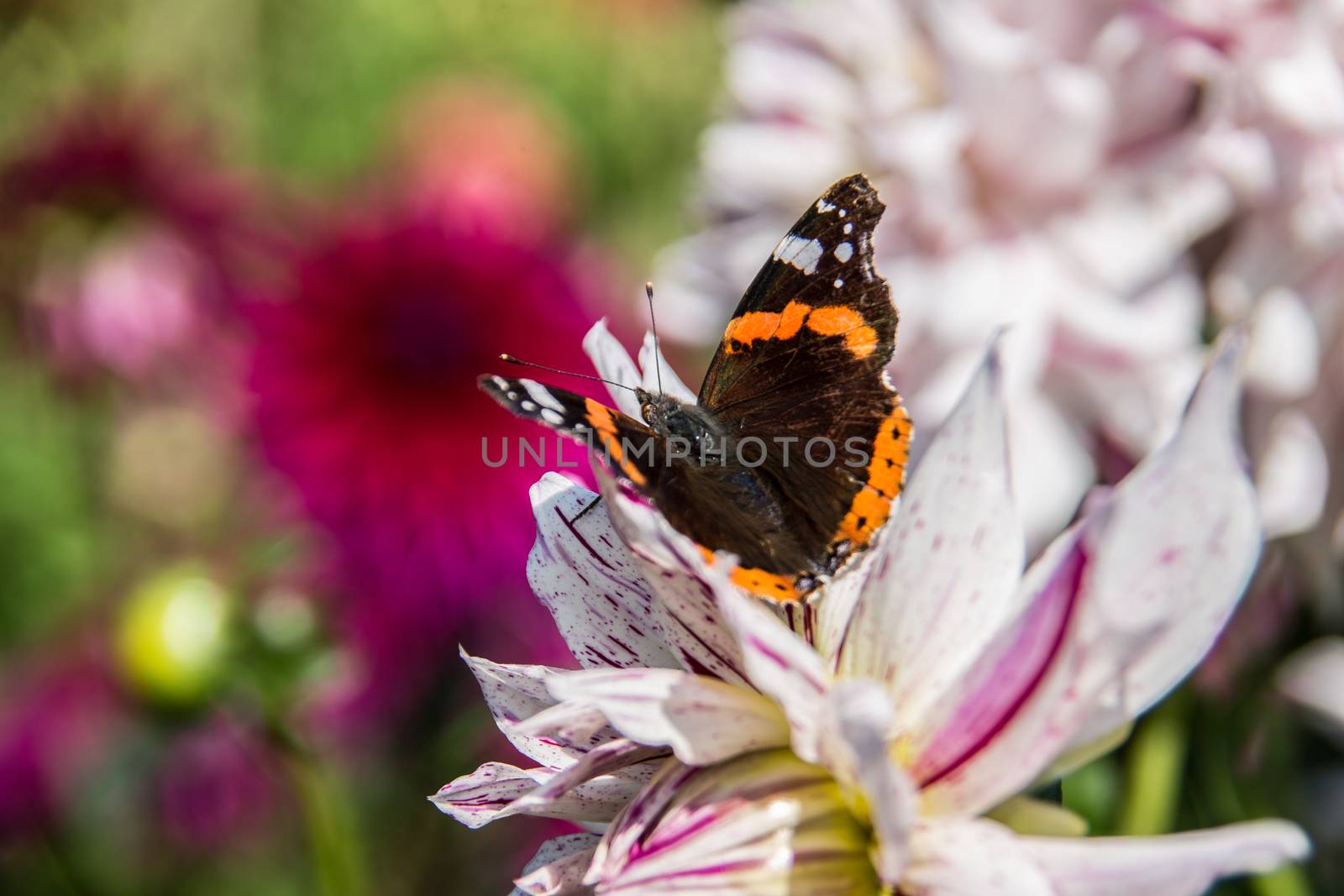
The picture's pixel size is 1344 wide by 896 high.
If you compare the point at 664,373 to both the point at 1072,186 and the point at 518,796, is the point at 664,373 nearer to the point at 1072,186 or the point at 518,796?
the point at 518,796

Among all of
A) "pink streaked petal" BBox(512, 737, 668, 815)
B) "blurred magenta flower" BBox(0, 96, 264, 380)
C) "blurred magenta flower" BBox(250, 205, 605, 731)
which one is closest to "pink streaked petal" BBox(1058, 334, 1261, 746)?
"pink streaked petal" BBox(512, 737, 668, 815)

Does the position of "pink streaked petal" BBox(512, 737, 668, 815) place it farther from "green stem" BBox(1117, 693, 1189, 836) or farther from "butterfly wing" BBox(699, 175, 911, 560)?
"green stem" BBox(1117, 693, 1189, 836)

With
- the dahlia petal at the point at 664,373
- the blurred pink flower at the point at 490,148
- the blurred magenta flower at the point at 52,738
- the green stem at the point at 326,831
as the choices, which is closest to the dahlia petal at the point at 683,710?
the dahlia petal at the point at 664,373

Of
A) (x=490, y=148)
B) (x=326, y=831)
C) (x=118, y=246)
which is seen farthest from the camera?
(x=490, y=148)

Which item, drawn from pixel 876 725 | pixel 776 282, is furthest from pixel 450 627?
pixel 876 725

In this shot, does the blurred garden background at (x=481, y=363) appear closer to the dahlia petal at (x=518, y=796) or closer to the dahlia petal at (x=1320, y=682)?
the dahlia petal at (x=1320, y=682)

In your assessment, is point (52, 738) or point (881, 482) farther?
point (52, 738)

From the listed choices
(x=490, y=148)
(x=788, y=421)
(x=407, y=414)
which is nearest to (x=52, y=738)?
(x=407, y=414)

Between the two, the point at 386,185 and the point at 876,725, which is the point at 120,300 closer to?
the point at 386,185
